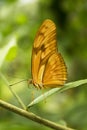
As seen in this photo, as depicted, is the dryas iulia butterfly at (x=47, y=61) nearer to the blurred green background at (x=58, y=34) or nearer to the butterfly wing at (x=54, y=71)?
the butterfly wing at (x=54, y=71)

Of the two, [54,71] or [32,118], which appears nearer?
[32,118]

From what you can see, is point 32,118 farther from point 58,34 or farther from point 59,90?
point 58,34

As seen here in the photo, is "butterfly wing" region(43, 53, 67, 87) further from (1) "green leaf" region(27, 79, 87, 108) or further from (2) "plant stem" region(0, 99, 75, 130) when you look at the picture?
(2) "plant stem" region(0, 99, 75, 130)

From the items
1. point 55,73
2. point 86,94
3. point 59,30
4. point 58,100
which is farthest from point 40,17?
point 55,73

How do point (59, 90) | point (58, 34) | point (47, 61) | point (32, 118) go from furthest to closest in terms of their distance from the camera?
1. point (58, 34)
2. point (47, 61)
3. point (59, 90)
4. point (32, 118)

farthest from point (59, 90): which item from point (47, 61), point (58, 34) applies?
point (58, 34)

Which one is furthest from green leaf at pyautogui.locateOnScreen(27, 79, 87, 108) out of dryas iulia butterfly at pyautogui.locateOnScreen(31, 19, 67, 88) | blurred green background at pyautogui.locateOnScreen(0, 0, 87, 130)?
blurred green background at pyautogui.locateOnScreen(0, 0, 87, 130)

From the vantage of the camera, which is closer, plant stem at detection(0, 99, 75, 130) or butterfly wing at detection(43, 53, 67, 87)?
plant stem at detection(0, 99, 75, 130)

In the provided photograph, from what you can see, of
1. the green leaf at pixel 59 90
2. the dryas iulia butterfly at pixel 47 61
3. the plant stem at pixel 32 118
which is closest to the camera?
the plant stem at pixel 32 118

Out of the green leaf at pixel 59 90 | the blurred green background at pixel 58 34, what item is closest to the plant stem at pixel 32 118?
the green leaf at pixel 59 90

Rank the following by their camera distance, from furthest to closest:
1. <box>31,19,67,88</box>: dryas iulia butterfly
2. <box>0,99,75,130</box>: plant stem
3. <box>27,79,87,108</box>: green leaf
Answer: <box>31,19,67,88</box>: dryas iulia butterfly < <box>27,79,87,108</box>: green leaf < <box>0,99,75,130</box>: plant stem
